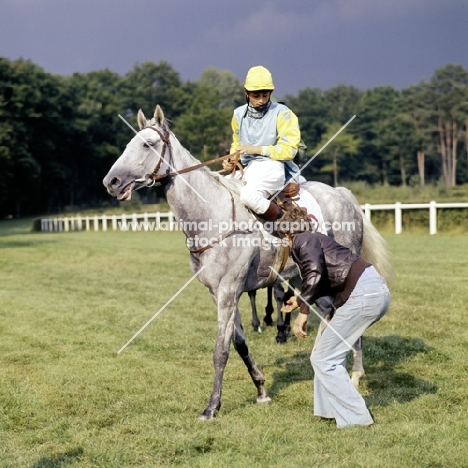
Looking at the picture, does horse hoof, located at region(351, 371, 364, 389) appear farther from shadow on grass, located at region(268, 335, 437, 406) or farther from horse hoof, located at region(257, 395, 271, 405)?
horse hoof, located at region(257, 395, 271, 405)

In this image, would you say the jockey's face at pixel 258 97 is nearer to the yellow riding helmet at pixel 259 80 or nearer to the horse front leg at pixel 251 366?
the yellow riding helmet at pixel 259 80

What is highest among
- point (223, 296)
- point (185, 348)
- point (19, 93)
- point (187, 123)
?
point (19, 93)

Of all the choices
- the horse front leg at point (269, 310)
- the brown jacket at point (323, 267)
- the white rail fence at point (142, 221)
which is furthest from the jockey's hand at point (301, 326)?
the white rail fence at point (142, 221)

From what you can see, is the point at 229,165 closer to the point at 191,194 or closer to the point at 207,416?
the point at 191,194

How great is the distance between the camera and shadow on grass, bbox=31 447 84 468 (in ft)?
15.1

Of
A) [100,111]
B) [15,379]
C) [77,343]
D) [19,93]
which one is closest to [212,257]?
[15,379]

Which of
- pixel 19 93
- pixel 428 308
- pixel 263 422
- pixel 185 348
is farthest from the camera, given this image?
pixel 19 93

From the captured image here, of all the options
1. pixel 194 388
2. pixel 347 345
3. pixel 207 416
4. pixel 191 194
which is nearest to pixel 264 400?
pixel 207 416

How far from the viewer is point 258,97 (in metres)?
6.26

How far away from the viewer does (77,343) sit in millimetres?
8922

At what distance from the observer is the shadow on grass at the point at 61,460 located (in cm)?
460

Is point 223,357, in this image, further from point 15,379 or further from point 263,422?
point 15,379

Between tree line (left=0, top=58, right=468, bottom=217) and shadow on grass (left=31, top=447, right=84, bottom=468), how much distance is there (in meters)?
42.7

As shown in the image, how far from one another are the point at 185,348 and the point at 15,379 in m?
2.28
